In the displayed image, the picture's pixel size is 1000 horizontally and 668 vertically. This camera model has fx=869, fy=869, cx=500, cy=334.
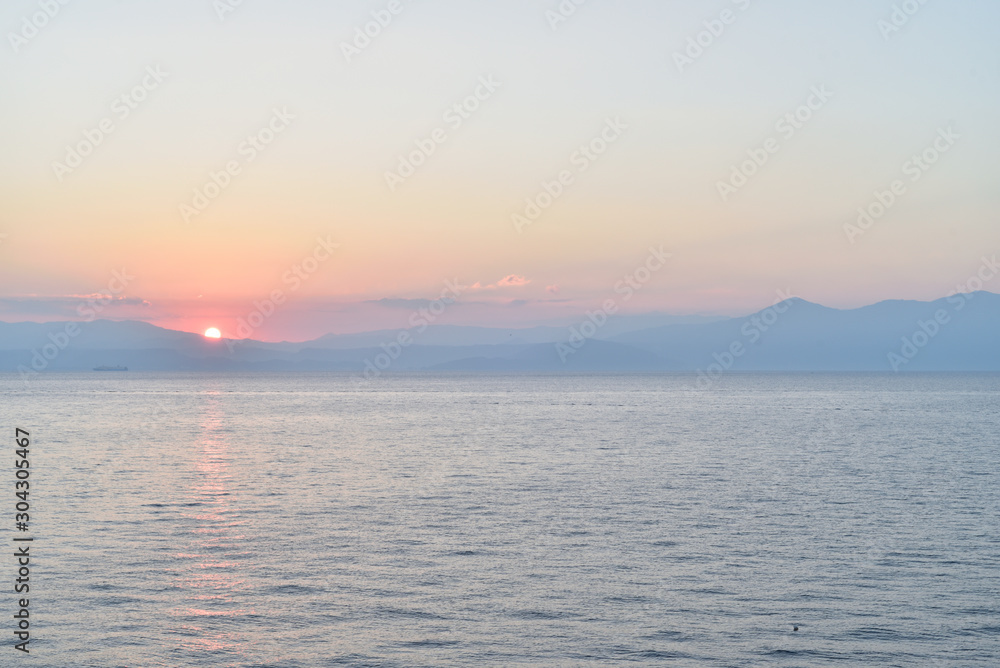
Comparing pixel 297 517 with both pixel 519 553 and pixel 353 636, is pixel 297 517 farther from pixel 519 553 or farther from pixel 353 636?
pixel 353 636

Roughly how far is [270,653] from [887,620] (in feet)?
51.7

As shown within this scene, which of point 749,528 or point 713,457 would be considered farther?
point 713,457

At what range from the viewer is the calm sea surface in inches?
831

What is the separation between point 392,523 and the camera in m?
35.7

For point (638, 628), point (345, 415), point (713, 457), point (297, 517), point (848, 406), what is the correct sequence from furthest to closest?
point (848, 406)
point (345, 415)
point (713, 457)
point (297, 517)
point (638, 628)

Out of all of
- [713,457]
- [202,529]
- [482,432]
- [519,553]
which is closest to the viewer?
[519,553]

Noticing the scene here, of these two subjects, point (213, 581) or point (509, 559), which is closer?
point (213, 581)

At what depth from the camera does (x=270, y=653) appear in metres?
20.5

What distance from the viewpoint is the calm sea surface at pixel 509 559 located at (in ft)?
69.3

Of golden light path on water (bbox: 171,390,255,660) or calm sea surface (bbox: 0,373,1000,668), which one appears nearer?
calm sea surface (bbox: 0,373,1000,668)

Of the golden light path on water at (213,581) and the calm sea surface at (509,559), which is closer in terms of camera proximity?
the calm sea surface at (509,559)

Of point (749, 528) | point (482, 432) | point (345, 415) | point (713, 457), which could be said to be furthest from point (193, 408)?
point (749, 528)

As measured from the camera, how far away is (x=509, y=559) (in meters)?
29.1

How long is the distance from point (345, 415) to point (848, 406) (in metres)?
84.0
